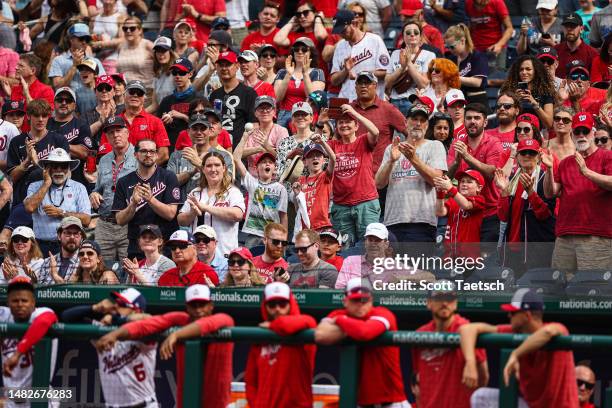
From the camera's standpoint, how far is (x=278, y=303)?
9781 millimetres

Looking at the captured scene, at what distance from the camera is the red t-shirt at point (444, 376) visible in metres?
9.45

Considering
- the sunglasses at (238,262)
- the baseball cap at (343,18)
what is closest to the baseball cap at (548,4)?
the baseball cap at (343,18)

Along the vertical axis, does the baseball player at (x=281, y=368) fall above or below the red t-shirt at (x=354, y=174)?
below

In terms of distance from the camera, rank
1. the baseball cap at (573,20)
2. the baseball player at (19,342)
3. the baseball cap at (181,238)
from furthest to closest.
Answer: the baseball cap at (573,20)
the baseball cap at (181,238)
the baseball player at (19,342)

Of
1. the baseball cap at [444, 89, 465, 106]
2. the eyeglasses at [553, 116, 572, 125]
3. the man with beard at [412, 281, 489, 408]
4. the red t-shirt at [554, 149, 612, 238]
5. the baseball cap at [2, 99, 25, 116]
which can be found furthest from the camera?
the baseball cap at [2, 99, 25, 116]

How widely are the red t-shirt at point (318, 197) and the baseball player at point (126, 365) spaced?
3275 mm

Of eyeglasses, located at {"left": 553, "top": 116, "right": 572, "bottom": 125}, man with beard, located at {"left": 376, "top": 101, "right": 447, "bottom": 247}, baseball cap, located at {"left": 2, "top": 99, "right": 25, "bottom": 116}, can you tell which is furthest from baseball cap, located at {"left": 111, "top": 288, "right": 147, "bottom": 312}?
baseball cap, located at {"left": 2, "top": 99, "right": 25, "bottom": 116}

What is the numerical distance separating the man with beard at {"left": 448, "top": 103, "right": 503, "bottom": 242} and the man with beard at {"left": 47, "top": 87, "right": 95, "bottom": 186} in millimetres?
4127

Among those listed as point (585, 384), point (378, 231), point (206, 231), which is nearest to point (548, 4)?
point (378, 231)

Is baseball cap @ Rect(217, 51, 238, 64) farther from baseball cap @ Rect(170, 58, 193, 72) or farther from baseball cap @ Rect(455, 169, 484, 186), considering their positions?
baseball cap @ Rect(455, 169, 484, 186)

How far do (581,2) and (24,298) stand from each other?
9.10 m

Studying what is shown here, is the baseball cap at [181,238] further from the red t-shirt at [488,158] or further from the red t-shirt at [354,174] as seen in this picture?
the red t-shirt at [488,158]

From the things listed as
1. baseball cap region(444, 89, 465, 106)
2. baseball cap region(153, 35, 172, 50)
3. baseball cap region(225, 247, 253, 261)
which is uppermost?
baseball cap region(153, 35, 172, 50)

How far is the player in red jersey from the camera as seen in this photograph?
9.45m
